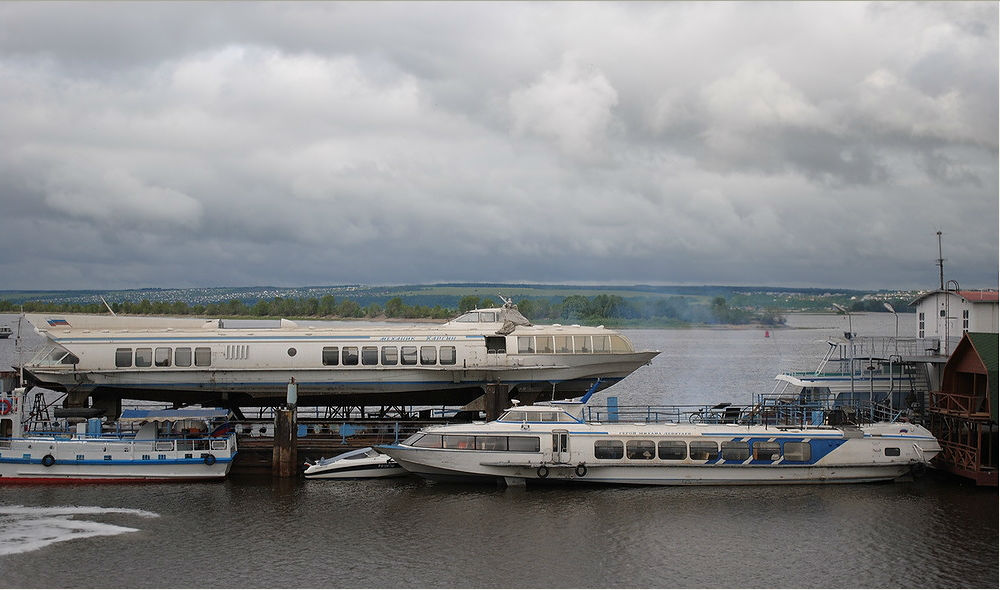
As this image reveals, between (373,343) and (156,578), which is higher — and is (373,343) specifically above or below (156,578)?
above

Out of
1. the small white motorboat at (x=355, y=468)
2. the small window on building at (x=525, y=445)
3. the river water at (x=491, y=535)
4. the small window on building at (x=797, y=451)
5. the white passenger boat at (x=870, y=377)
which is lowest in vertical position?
the river water at (x=491, y=535)

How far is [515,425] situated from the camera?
3716 cm

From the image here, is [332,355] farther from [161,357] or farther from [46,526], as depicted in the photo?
[46,526]

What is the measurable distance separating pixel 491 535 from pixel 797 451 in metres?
12.9

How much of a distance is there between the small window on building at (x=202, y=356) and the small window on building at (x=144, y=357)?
6.25ft

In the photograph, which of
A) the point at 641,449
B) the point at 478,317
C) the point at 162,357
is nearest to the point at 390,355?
the point at 478,317

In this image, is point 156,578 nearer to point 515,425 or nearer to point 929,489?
point 515,425

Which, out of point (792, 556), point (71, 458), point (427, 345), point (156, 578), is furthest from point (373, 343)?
point (792, 556)

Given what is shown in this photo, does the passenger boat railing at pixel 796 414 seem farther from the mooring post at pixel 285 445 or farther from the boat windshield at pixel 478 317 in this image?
the mooring post at pixel 285 445

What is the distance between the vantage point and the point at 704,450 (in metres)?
36.7

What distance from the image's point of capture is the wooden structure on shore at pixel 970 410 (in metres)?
35.7

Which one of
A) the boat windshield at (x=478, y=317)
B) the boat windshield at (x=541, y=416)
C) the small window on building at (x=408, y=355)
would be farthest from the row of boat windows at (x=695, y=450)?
the boat windshield at (x=478, y=317)

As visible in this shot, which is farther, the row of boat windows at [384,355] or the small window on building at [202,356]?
the row of boat windows at [384,355]

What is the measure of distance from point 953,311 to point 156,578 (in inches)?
1289
